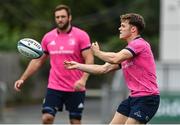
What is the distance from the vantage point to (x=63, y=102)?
1355cm

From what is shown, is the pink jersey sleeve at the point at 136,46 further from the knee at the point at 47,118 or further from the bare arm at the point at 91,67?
the knee at the point at 47,118

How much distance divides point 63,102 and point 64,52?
915mm

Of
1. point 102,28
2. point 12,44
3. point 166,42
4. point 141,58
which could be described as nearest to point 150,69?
point 141,58

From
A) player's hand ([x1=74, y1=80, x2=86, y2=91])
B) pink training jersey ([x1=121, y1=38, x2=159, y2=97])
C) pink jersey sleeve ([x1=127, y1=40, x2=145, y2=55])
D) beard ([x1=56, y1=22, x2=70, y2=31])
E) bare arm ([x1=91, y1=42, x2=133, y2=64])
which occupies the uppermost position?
beard ([x1=56, y1=22, x2=70, y2=31])

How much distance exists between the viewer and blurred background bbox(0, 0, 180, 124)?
67.5ft

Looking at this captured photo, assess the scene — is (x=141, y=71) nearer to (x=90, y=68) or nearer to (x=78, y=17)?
(x=90, y=68)

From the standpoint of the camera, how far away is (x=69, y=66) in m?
10.6

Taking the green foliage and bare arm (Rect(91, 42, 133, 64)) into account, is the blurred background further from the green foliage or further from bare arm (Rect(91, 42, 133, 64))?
bare arm (Rect(91, 42, 133, 64))

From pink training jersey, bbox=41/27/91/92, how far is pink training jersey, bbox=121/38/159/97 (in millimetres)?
2396

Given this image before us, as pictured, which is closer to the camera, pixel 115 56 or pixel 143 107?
pixel 115 56

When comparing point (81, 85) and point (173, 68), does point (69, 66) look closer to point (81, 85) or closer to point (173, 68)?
point (81, 85)

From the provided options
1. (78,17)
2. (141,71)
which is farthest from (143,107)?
(78,17)

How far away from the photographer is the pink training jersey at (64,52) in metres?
13.1

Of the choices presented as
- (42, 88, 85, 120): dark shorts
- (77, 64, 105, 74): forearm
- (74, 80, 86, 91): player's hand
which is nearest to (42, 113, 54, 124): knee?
(42, 88, 85, 120): dark shorts
